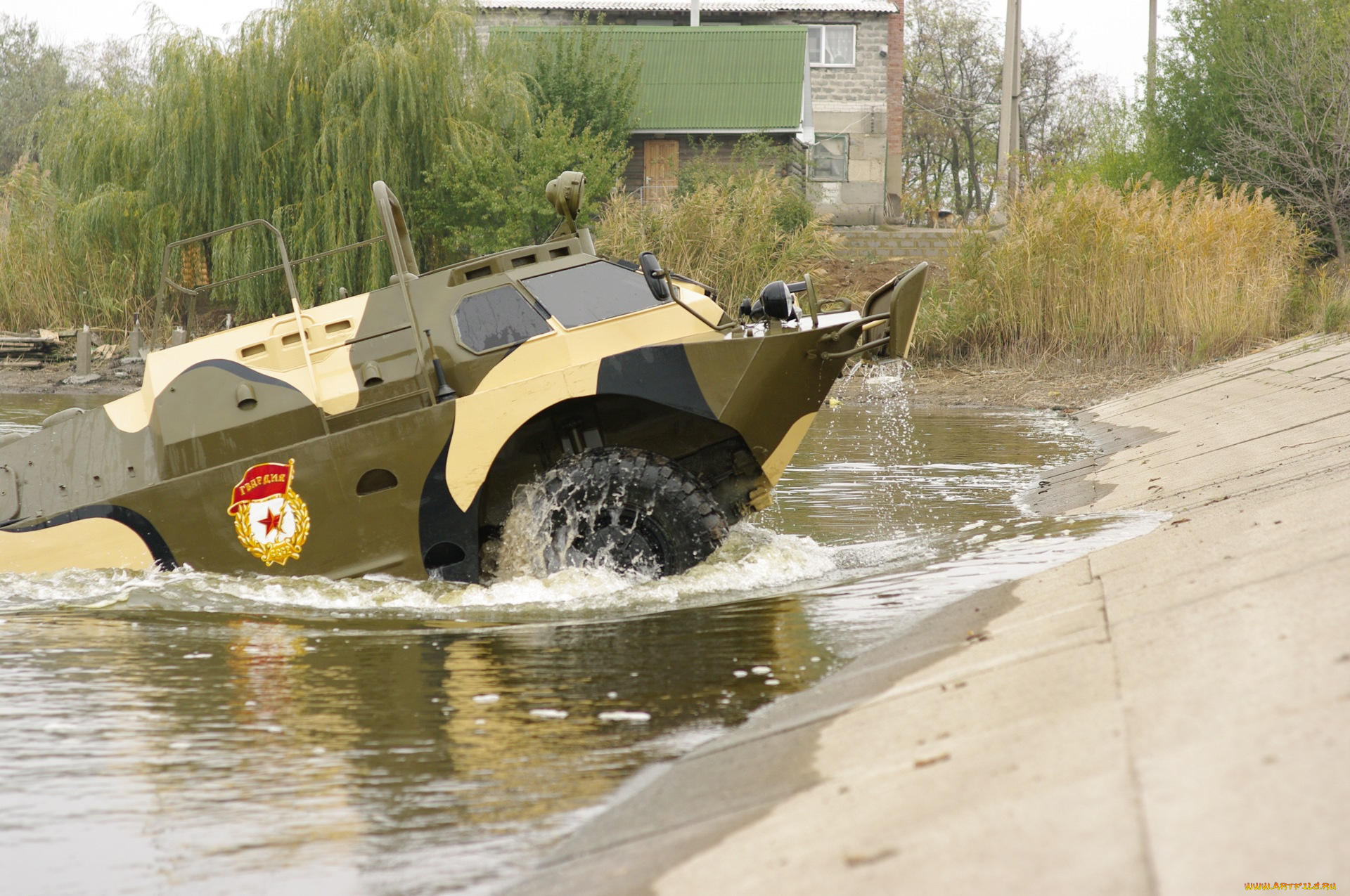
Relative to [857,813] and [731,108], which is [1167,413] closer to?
[857,813]

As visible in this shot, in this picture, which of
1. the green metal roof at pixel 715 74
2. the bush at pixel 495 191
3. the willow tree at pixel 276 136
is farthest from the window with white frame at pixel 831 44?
the willow tree at pixel 276 136

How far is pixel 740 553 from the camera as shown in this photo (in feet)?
25.0

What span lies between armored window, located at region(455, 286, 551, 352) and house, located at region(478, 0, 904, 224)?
960 inches

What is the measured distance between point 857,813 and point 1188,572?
2285 millimetres

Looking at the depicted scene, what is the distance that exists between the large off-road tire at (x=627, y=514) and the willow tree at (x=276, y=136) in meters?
15.9

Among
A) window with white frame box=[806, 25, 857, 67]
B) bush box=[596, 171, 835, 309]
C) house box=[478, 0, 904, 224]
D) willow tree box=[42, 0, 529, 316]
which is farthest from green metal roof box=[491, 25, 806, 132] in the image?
bush box=[596, 171, 835, 309]

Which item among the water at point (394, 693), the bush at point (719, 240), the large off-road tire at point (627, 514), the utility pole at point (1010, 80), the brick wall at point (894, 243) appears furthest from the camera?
the utility pole at point (1010, 80)

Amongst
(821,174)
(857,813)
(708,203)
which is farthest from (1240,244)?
(821,174)

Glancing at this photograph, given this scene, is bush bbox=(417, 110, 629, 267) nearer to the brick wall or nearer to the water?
the brick wall

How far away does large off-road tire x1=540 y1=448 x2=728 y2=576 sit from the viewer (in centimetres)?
679

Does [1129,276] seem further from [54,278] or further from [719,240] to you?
[54,278]

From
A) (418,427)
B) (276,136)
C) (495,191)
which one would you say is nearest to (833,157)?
(495,191)

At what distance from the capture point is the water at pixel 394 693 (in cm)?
347

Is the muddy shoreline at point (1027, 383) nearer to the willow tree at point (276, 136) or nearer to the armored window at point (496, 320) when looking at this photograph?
the willow tree at point (276, 136)
